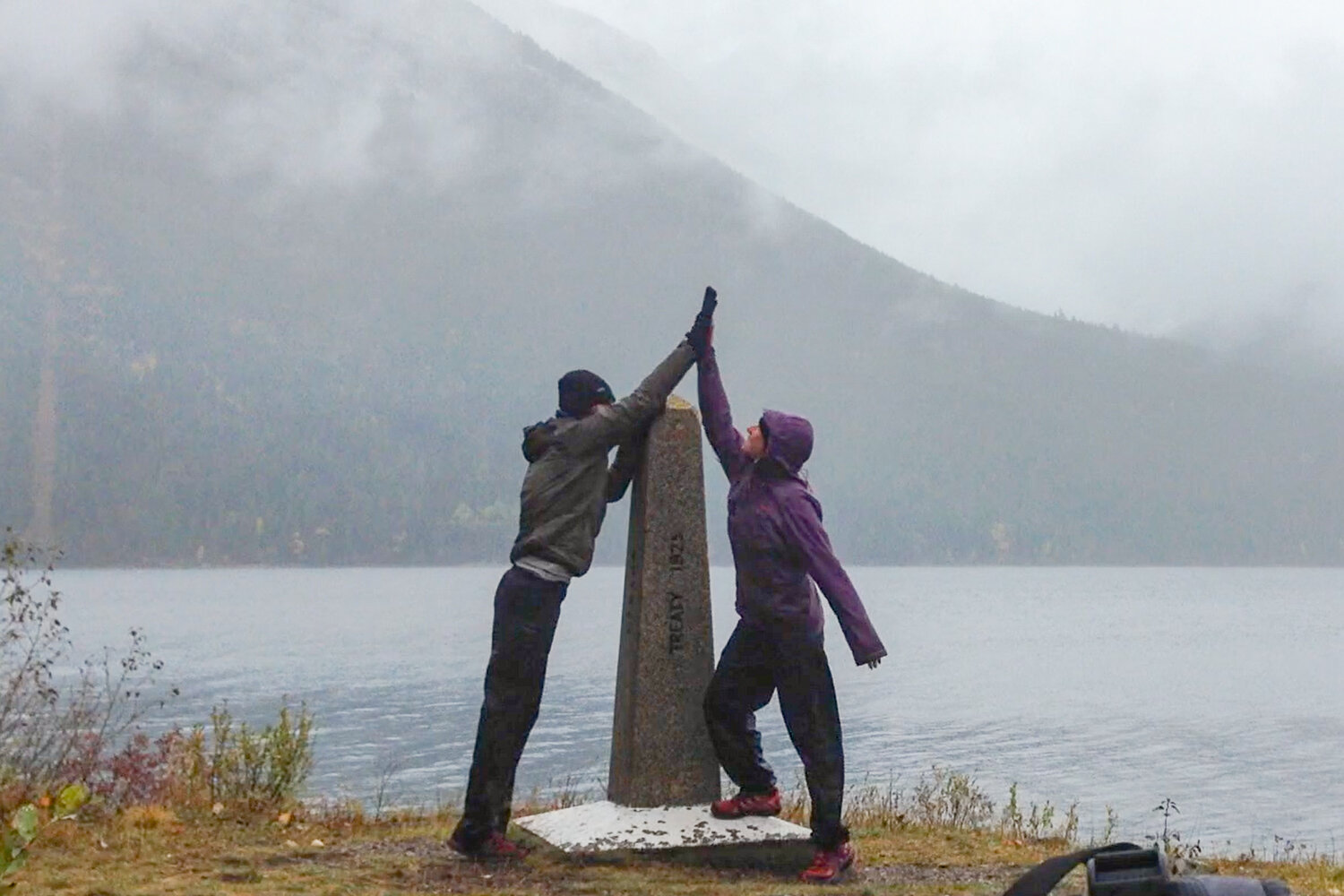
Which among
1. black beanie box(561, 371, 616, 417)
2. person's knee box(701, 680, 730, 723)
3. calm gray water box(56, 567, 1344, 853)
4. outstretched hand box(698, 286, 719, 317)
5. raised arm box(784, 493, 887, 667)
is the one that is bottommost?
calm gray water box(56, 567, 1344, 853)

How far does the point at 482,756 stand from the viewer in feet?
28.9

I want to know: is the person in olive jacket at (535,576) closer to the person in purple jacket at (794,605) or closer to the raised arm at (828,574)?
the person in purple jacket at (794,605)

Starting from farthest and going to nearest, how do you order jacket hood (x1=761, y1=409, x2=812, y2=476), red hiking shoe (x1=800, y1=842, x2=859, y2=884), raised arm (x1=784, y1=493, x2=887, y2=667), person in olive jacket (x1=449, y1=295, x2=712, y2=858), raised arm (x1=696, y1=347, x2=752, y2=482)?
1. raised arm (x1=696, y1=347, x2=752, y2=482)
2. person in olive jacket (x1=449, y1=295, x2=712, y2=858)
3. jacket hood (x1=761, y1=409, x2=812, y2=476)
4. red hiking shoe (x1=800, y1=842, x2=859, y2=884)
5. raised arm (x1=784, y1=493, x2=887, y2=667)

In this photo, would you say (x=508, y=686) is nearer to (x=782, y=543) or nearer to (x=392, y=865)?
(x=392, y=865)

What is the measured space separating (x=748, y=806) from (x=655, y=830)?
0.54 metres

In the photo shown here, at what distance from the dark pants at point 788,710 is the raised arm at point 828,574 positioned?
29 centimetres

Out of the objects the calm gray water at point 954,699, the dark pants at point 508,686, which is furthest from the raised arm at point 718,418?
the calm gray water at point 954,699

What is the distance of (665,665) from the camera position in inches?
367

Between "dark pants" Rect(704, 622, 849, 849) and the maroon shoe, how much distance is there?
58 mm

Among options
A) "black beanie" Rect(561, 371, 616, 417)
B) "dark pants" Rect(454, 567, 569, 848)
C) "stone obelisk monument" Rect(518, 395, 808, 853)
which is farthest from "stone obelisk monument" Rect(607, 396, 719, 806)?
"dark pants" Rect(454, 567, 569, 848)

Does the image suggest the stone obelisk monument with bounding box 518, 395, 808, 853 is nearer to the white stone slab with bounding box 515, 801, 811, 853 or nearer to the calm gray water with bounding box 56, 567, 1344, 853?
the white stone slab with bounding box 515, 801, 811, 853

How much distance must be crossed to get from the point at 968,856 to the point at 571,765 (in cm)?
2560

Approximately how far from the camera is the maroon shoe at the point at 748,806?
29.8 feet

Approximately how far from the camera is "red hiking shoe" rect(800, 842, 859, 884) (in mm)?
8453
